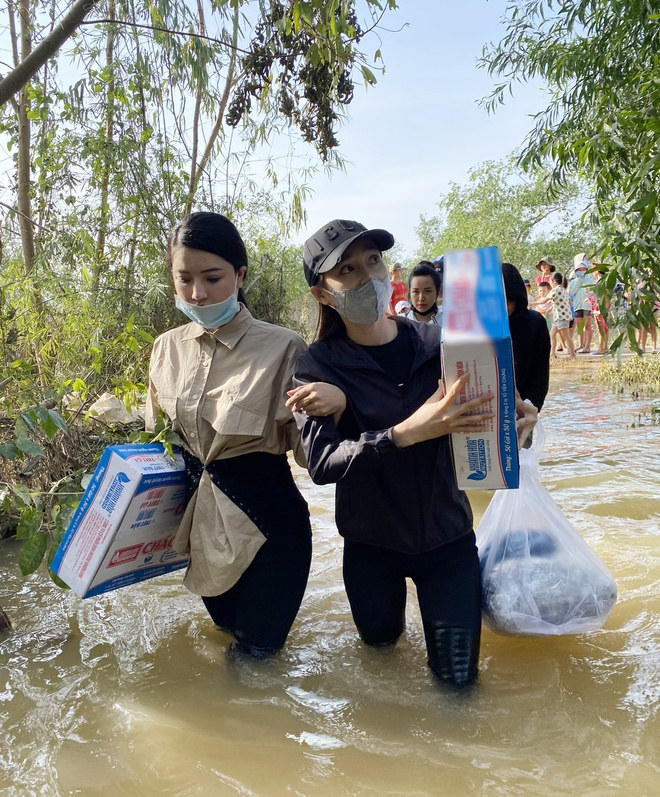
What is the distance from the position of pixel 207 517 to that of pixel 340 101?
5267mm

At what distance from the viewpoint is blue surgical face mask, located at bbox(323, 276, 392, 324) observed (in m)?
2.01

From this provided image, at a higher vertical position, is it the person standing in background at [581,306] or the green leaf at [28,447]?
the person standing in background at [581,306]

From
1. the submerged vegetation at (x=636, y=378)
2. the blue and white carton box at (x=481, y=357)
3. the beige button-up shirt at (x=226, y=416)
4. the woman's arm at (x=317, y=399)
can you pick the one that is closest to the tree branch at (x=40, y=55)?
the beige button-up shirt at (x=226, y=416)

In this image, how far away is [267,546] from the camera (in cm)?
227

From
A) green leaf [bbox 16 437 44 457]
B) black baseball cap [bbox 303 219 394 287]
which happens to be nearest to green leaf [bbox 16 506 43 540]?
green leaf [bbox 16 437 44 457]

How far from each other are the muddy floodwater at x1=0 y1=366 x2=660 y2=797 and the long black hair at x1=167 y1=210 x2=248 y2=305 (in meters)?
1.39

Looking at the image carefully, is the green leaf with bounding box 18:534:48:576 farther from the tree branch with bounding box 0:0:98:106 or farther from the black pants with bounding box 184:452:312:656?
the tree branch with bounding box 0:0:98:106

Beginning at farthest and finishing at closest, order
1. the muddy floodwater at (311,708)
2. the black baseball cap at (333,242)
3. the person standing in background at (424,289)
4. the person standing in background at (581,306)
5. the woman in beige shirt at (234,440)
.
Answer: the person standing in background at (581,306) → the person standing in background at (424,289) → the woman in beige shirt at (234,440) → the black baseball cap at (333,242) → the muddy floodwater at (311,708)

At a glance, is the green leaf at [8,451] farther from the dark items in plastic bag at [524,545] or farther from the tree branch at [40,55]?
the dark items in plastic bag at [524,545]

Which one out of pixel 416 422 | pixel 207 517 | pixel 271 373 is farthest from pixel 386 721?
pixel 271 373

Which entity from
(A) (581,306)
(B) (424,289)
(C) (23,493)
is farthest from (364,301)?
(A) (581,306)

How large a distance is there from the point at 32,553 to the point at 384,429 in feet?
4.57

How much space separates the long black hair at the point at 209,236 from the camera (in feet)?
7.10

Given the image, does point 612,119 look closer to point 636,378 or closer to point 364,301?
point 364,301
